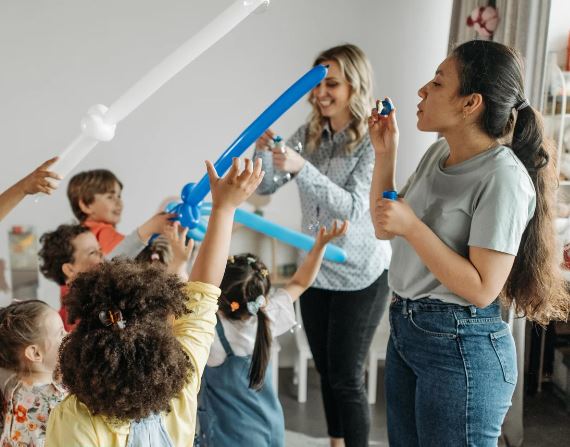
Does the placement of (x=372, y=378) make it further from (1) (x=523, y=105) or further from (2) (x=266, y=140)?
(1) (x=523, y=105)

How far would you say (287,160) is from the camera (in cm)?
168

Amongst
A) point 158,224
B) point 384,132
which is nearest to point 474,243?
point 384,132

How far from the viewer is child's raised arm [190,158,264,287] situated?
1118 millimetres

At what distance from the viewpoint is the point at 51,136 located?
303 centimetres

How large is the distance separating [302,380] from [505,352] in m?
1.70

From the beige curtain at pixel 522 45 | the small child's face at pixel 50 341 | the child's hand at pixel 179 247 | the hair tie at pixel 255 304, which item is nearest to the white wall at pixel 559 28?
the beige curtain at pixel 522 45

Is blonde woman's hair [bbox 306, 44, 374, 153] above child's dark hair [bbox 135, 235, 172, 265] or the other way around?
above

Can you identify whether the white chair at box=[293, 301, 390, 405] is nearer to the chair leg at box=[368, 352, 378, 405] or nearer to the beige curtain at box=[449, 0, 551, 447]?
the chair leg at box=[368, 352, 378, 405]

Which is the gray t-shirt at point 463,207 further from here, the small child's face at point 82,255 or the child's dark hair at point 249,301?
the small child's face at point 82,255

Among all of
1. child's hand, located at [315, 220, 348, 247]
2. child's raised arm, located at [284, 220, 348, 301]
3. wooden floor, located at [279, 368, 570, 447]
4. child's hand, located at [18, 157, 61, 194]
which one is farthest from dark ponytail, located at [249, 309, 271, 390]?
wooden floor, located at [279, 368, 570, 447]

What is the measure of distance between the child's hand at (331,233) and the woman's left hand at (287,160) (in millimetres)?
175

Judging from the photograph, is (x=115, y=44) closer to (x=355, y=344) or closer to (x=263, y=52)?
(x=263, y=52)

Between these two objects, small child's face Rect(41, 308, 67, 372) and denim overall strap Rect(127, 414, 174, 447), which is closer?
denim overall strap Rect(127, 414, 174, 447)

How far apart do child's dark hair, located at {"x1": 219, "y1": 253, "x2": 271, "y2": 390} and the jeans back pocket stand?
0.65 meters
